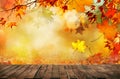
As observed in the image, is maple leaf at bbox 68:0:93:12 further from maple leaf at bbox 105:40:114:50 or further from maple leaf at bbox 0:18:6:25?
maple leaf at bbox 0:18:6:25

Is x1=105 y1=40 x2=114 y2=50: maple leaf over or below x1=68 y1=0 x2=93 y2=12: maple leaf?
below

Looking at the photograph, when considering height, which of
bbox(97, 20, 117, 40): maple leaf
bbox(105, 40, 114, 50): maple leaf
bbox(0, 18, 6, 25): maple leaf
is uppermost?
bbox(0, 18, 6, 25): maple leaf

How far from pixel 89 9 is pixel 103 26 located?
1.22 feet

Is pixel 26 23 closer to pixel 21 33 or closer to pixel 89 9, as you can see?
pixel 21 33

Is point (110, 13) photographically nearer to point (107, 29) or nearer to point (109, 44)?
point (107, 29)

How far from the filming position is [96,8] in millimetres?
4945

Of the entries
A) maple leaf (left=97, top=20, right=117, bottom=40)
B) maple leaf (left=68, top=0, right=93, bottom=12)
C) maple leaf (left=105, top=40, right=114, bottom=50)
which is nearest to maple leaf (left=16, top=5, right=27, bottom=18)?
maple leaf (left=68, top=0, right=93, bottom=12)

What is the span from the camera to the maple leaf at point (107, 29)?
4922 millimetres

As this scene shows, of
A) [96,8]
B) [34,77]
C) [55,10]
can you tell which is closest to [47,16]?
[55,10]

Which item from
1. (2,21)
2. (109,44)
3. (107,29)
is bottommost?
(109,44)

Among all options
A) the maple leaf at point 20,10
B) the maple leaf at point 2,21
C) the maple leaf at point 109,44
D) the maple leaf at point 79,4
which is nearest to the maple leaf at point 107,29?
the maple leaf at point 109,44

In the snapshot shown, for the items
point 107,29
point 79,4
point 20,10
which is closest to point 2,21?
point 20,10

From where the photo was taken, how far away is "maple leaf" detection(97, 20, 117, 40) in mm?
4922

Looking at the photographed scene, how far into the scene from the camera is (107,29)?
16.2 ft
